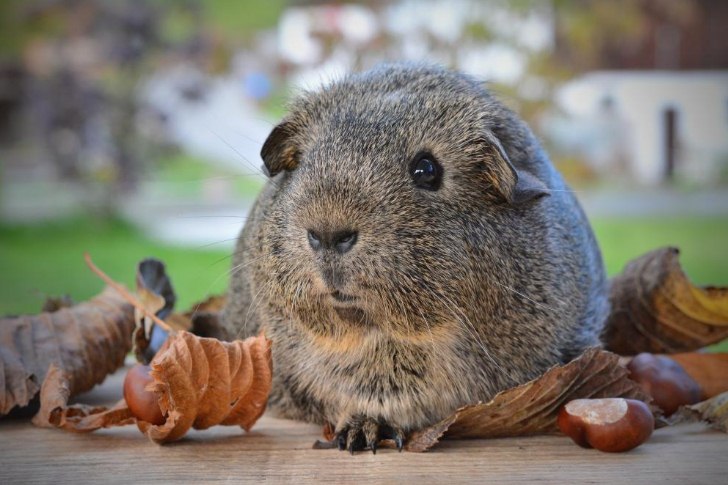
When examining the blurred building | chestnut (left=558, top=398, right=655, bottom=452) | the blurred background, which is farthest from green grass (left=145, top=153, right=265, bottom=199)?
chestnut (left=558, top=398, right=655, bottom=452)

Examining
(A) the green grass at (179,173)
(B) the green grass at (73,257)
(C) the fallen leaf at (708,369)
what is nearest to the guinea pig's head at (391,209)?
(C) the fallen leaf at (708,369)

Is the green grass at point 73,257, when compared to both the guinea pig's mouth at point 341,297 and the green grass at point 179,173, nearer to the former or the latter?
the green grass at point 179,173

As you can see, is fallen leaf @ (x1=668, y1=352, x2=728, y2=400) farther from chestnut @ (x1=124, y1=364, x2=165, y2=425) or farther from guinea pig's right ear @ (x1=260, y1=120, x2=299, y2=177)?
chestnut @ (x1=124, y1=364, x2=165, y2=425)

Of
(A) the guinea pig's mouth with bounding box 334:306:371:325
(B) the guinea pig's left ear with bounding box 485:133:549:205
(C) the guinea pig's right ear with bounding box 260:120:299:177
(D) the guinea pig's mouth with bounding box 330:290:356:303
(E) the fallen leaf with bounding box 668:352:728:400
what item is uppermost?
(C) the guinea pig's right ear with bounding box 260:120:299:177

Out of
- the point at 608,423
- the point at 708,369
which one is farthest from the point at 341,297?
the point at 708,369

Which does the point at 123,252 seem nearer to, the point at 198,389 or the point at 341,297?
the point at 198,389

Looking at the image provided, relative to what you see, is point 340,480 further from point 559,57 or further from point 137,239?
point 137,239

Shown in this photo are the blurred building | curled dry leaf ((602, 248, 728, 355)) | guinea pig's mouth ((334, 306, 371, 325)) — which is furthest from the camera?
the blurred building
